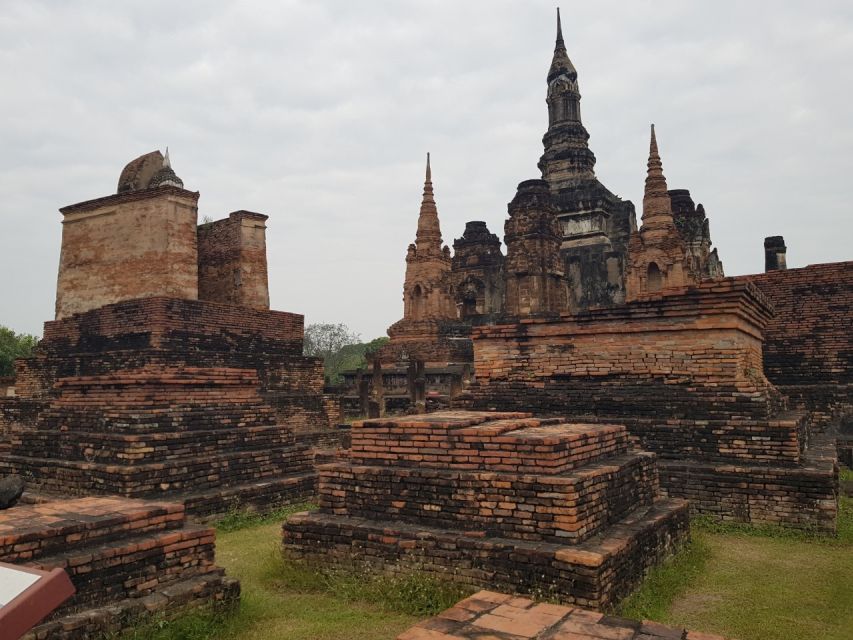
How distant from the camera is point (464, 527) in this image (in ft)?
16.0

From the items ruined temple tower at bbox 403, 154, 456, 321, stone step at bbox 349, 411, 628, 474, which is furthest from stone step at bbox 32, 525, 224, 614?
ruined temple tower at bbox 403, 154, 456, 321

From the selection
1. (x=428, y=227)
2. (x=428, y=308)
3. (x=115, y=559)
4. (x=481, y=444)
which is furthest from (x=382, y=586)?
(x=428, y=227)

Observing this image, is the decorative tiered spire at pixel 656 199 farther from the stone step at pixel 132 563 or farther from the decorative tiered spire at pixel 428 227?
the stone step at pixel 132 563

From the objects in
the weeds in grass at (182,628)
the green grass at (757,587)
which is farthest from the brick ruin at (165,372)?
the green grass at (757,587)

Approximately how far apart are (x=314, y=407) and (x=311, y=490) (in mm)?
4752

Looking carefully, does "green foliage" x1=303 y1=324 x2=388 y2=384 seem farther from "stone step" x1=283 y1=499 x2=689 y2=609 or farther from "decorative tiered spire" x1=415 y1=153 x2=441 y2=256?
"stone step" x1=283 y1=499 x2=689 y2=609

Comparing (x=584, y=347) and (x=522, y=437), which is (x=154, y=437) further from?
(x=584, y=347)

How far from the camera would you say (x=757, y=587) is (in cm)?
495

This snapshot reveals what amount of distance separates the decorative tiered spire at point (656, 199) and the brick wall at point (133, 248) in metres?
14.0

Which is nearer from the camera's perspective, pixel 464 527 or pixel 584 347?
pixel 464 527

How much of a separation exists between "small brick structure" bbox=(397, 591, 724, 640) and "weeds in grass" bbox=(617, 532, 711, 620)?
1.22m

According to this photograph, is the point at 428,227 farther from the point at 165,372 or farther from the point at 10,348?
the point at 10,348

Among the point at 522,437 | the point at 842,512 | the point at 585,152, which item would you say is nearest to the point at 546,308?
the point at 585,152

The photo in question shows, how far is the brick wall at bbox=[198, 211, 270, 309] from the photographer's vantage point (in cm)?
1356
